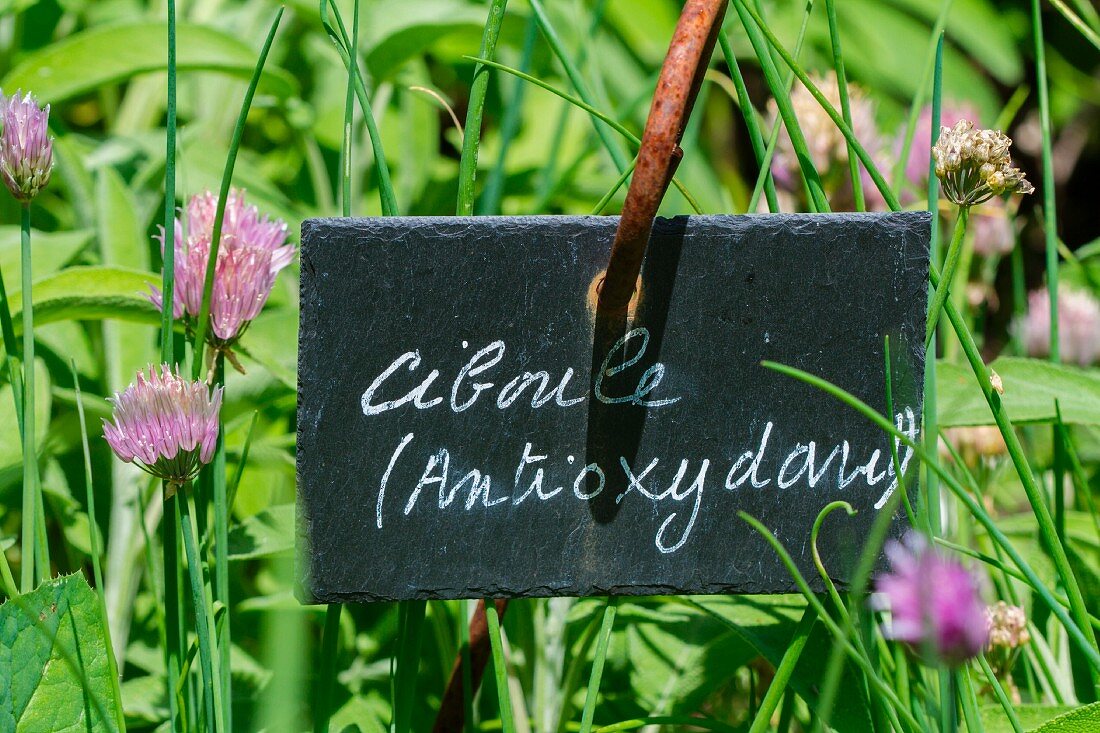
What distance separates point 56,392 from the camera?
2.61 ft

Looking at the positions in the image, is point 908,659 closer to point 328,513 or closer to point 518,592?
point 518,592

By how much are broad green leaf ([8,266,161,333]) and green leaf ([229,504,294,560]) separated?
0.16 m

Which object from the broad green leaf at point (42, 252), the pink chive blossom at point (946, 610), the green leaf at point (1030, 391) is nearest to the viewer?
the pink chive blossom at point (946, 610)

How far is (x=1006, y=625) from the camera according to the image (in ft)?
2.07

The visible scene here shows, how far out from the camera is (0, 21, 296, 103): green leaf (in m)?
0.96

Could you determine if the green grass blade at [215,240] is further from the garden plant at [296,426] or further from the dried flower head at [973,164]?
the dried flower head at [973,164]

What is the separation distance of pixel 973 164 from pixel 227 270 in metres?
0.38

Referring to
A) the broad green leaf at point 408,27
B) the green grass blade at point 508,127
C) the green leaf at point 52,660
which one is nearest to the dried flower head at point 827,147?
the green grass blade at point 508,127

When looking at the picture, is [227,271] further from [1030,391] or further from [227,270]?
[1030,391]

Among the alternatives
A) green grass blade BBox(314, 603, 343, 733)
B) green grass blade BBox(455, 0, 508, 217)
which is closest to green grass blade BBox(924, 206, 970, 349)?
green grass blade BBox(455, 0, 508, 217)

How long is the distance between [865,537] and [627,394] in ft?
0.50

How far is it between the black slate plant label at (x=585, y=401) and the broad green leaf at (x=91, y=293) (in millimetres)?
218

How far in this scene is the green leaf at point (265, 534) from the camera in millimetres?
638

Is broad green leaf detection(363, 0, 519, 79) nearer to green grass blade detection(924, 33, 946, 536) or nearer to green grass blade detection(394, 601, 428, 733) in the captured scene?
green grass blade detection(924, 33, 946, 536)
